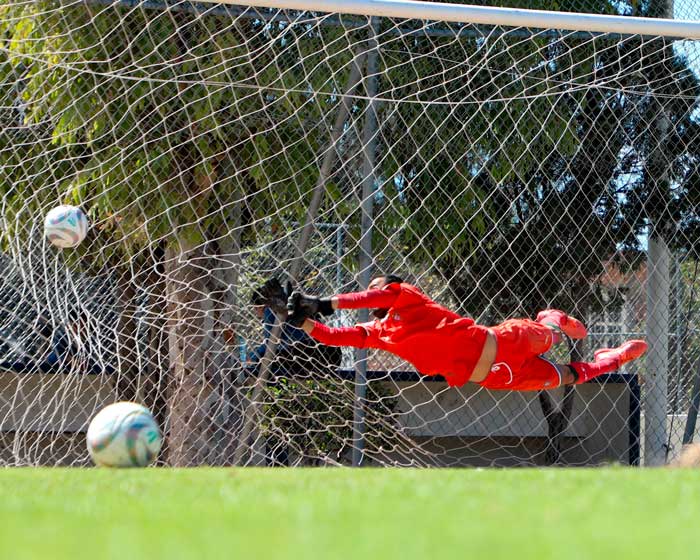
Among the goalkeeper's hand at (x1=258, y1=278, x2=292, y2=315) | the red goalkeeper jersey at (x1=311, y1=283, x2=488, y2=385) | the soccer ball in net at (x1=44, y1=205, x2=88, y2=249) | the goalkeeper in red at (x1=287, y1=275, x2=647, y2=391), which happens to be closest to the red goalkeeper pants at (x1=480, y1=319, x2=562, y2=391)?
the goalkeeper in red at (x1=287, y1=275, x2=647, y2=391)

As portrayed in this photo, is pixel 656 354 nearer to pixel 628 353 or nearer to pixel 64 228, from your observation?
pixel 628 353

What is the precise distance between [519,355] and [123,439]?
3002mm

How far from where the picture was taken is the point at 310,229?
24.1 ft

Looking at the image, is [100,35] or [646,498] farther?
[100,35]

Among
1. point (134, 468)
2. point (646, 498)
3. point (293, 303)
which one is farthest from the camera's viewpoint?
point (293, 303)

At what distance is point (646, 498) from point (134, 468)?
2259 mm

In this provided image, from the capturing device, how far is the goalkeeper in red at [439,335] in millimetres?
6078

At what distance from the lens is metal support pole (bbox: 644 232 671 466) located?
26.3ft

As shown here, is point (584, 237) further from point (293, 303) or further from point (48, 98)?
point (48, 98)

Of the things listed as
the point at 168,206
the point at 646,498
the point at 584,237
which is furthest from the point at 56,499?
the point at 584,237

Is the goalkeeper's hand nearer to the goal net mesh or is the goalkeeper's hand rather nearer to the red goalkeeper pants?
the goal net mesh

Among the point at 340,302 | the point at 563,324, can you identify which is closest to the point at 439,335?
the point at 340,302

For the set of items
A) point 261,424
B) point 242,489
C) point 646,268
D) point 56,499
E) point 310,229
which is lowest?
point 646,268

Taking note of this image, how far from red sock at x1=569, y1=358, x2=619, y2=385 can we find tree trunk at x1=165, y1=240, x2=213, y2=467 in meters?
2.65
